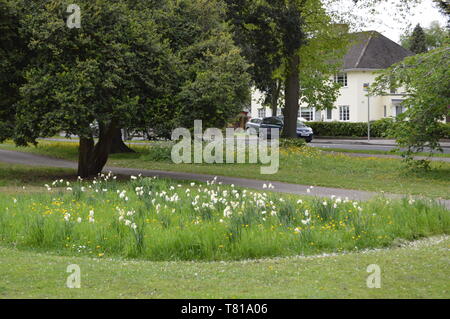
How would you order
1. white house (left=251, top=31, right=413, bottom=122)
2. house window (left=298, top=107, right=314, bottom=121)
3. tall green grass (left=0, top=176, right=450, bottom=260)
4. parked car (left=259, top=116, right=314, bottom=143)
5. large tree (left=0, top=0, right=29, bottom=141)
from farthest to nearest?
house window (left=298, top=107, right=314, bottom=121)
white house (left=251, top=31, right=413, bottom=122)
parked car (left=259, top=116, right=314, bottom=143)
large tree (left=0, top=0, right=29, bottom=141)
tall green grass (left=0, top=176, right=450, bottom=260)

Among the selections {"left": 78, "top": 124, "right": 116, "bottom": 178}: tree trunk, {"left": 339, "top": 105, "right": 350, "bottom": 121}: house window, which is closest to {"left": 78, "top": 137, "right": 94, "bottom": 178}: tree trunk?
{"left": 78, "top": 124, "right": 116, "bottom": 178}: tree trunk

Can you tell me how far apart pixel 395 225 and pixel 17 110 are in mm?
12140

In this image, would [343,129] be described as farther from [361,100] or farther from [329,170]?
[329,170]

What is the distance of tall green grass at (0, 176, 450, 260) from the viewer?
9.93 m

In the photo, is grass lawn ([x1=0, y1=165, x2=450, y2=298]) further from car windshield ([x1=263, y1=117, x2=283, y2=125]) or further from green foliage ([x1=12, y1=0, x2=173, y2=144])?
car windshield ([x1=263, y1=117, x2=283, y2=125])

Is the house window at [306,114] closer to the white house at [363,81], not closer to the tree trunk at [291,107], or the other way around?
the white house at [363,81]

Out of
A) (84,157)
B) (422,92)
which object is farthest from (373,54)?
(84,157)

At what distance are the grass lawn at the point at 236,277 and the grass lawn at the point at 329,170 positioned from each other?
9.00 m

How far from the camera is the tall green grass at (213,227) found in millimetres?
9930

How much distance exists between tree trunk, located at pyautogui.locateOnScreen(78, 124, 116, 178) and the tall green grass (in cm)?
864

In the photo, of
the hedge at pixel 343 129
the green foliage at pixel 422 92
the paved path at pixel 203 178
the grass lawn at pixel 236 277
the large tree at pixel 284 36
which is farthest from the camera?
the hedge at pixel 343 129

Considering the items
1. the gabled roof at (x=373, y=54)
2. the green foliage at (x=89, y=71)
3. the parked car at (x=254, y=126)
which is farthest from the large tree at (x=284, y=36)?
the gabled roof at (x=373, y=54)
